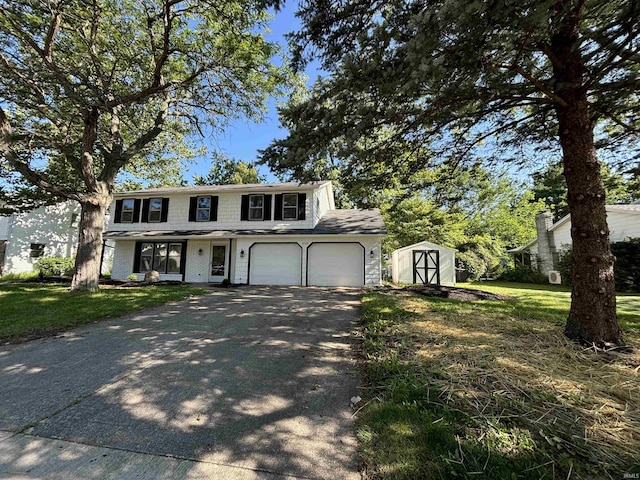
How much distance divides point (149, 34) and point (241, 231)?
810cm

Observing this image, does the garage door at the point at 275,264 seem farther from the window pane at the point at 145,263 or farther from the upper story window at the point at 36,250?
the upper story window at the point at 36,250

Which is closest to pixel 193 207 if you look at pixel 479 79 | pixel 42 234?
pixel 42 234

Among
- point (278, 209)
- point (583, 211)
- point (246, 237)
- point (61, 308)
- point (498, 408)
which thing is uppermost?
point (278, 209)

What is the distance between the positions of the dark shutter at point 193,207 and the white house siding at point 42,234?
11523mm

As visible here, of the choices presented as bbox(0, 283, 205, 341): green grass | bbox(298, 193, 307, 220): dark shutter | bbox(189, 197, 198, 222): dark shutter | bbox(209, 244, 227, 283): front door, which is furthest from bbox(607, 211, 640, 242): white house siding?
bbox(189, 197, 198, 222): dark shutter

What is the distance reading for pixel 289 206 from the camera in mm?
14617

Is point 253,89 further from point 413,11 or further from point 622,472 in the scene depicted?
point 622,472

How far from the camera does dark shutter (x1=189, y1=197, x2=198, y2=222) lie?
51.3ft

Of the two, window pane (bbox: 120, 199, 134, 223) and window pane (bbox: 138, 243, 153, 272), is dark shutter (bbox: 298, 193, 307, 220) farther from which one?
window pane (bbox: 120, 199, 134, 223)

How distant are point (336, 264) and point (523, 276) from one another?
43.0ft

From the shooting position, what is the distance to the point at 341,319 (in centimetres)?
653

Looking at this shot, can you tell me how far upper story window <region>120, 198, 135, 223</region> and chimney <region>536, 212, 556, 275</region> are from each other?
Answer: 24.1 m

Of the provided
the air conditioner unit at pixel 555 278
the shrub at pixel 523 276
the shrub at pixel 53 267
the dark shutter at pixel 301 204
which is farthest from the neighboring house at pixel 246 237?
the shrub at pixel 523 276

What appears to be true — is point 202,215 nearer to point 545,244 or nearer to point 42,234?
point 42,234
